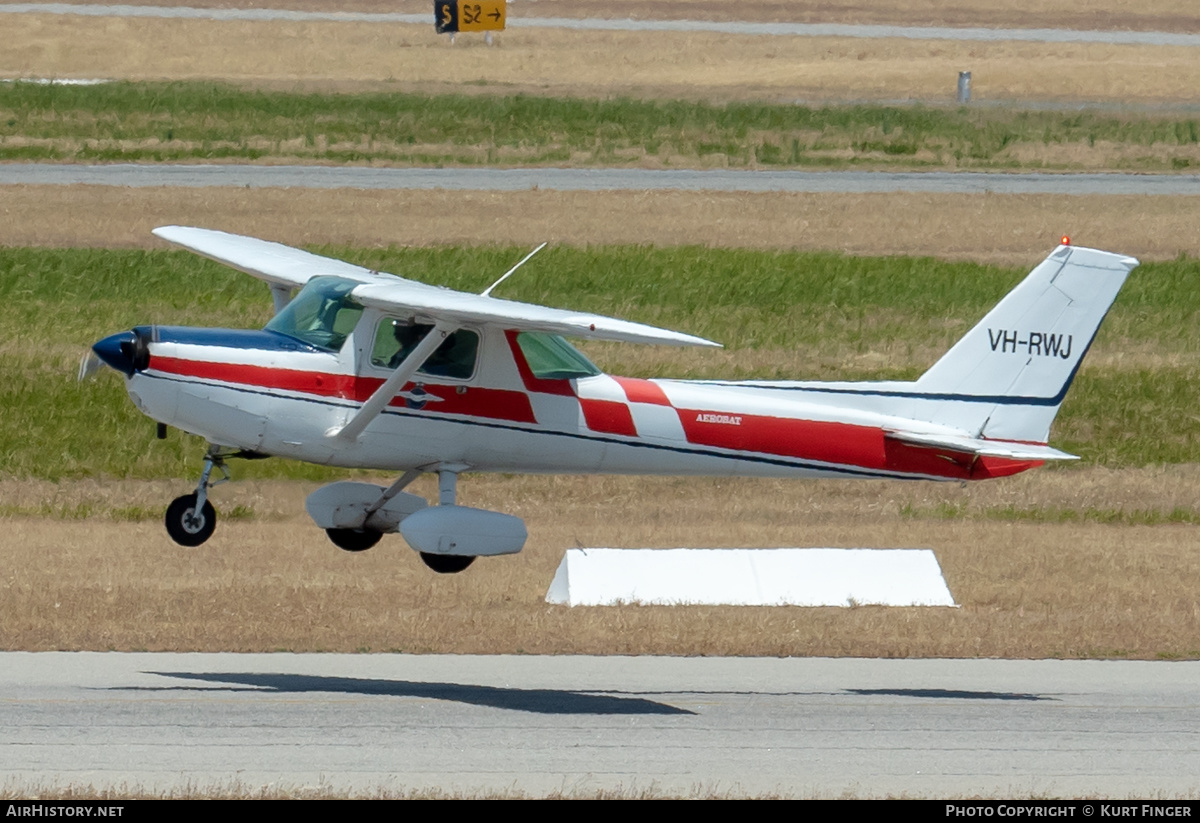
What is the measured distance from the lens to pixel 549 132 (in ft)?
176

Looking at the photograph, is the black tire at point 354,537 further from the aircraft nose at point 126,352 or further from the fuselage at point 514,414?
the aircraft nose at point 126,352

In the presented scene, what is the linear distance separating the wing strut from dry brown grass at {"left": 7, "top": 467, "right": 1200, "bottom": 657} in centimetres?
280

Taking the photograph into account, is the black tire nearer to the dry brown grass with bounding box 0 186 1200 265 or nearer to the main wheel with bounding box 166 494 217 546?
the main wheel with bounding box 166 494 217 546

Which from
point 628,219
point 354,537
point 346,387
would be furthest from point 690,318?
point 346,387

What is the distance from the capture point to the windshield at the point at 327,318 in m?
15.0

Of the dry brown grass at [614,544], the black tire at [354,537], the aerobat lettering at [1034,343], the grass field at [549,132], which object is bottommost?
the grass field at [549,132]

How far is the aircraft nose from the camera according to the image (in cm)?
1421

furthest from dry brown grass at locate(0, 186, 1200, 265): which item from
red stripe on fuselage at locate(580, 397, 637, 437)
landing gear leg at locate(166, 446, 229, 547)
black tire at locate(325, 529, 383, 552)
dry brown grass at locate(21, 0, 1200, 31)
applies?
dry brown grass at locate(21, 0, 1200, 31)

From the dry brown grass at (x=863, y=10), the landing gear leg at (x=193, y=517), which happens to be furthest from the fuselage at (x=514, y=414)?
the dry brown grass at (x=863, y=10)

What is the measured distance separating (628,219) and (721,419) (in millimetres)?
27099

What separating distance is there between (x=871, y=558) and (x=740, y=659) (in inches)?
118

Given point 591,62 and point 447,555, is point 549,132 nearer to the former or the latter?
point 591,62

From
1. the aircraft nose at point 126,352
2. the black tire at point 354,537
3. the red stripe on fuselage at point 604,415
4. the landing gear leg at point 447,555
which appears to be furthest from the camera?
the black tire at point 354,537

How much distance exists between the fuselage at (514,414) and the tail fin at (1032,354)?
0.28 meters
